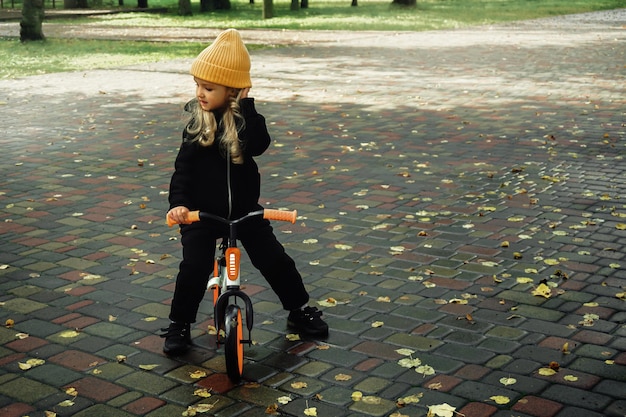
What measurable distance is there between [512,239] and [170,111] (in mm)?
7138

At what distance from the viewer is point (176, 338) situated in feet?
14.9

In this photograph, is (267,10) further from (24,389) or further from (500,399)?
(500,399)

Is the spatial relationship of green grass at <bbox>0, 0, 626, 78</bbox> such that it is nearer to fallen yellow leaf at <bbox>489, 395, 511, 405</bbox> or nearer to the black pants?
the black pants

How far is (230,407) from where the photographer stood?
3979mm

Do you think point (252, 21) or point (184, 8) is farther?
point (184, 8)

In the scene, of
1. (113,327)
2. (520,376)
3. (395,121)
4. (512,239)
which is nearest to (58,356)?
(113,327)

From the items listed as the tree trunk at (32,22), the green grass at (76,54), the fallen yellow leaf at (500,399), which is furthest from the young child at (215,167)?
the tree trunk at (32,22)

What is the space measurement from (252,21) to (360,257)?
89.5 feet

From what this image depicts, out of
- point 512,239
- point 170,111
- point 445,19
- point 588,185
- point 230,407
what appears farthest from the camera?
point 445,19

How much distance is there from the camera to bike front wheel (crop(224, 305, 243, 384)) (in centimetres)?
411

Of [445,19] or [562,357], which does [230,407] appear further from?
[445,19]

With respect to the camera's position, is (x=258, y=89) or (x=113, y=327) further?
(x=258, y=89)

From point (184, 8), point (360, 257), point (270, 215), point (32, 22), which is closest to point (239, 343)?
point (270, 215)

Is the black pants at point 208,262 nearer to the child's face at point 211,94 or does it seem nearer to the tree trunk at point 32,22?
the child's face at point 211,94
